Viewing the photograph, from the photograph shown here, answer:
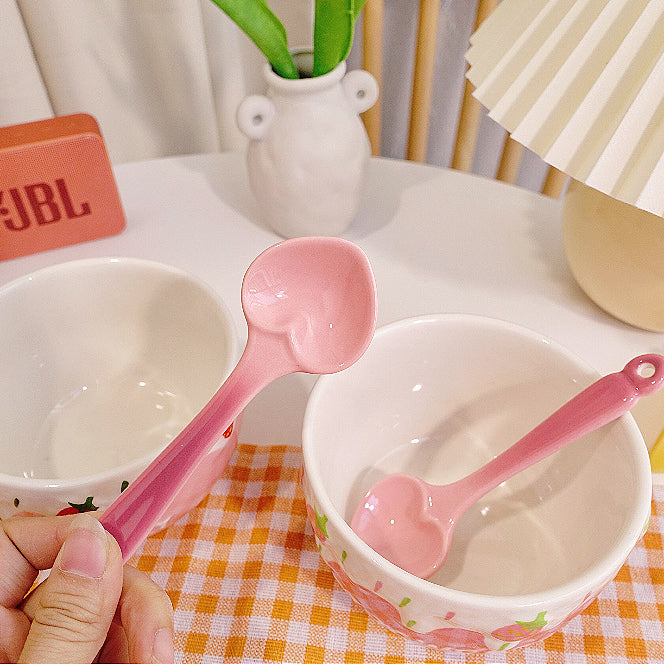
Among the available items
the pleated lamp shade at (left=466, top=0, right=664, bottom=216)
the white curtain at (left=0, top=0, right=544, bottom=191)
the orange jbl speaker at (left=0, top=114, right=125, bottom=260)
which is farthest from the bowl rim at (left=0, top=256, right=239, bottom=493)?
the white curtain at (left=0, top=0, right=544, bottom=191)

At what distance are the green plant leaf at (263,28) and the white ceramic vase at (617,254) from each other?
0.26m

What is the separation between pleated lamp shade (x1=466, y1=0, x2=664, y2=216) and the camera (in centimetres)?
39

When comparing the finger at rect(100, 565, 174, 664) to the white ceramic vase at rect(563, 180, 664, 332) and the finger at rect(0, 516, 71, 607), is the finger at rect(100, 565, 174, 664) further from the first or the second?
the white ceramic vase at rect(563, 180, 664, 332)

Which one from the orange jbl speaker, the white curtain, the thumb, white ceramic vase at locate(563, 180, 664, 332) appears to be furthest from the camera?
the white curtain

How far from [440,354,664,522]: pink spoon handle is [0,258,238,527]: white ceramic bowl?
0.64ft

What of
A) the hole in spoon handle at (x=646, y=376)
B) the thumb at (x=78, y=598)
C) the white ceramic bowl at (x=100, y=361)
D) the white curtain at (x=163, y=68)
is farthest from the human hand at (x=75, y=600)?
the white curtain at (x=163, y=68)

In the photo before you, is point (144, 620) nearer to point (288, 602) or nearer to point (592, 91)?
point (288, 602)

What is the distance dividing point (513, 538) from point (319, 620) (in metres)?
0.14

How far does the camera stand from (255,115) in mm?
554

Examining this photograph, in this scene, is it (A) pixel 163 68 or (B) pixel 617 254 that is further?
(A) pixel 163 68

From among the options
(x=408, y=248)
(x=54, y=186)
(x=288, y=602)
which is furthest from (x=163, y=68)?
(x=288, y=602)

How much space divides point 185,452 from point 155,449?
48mm

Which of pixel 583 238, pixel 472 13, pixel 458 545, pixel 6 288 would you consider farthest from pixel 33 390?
pixel 472 13

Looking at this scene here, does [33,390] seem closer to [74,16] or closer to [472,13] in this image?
[74,16]
